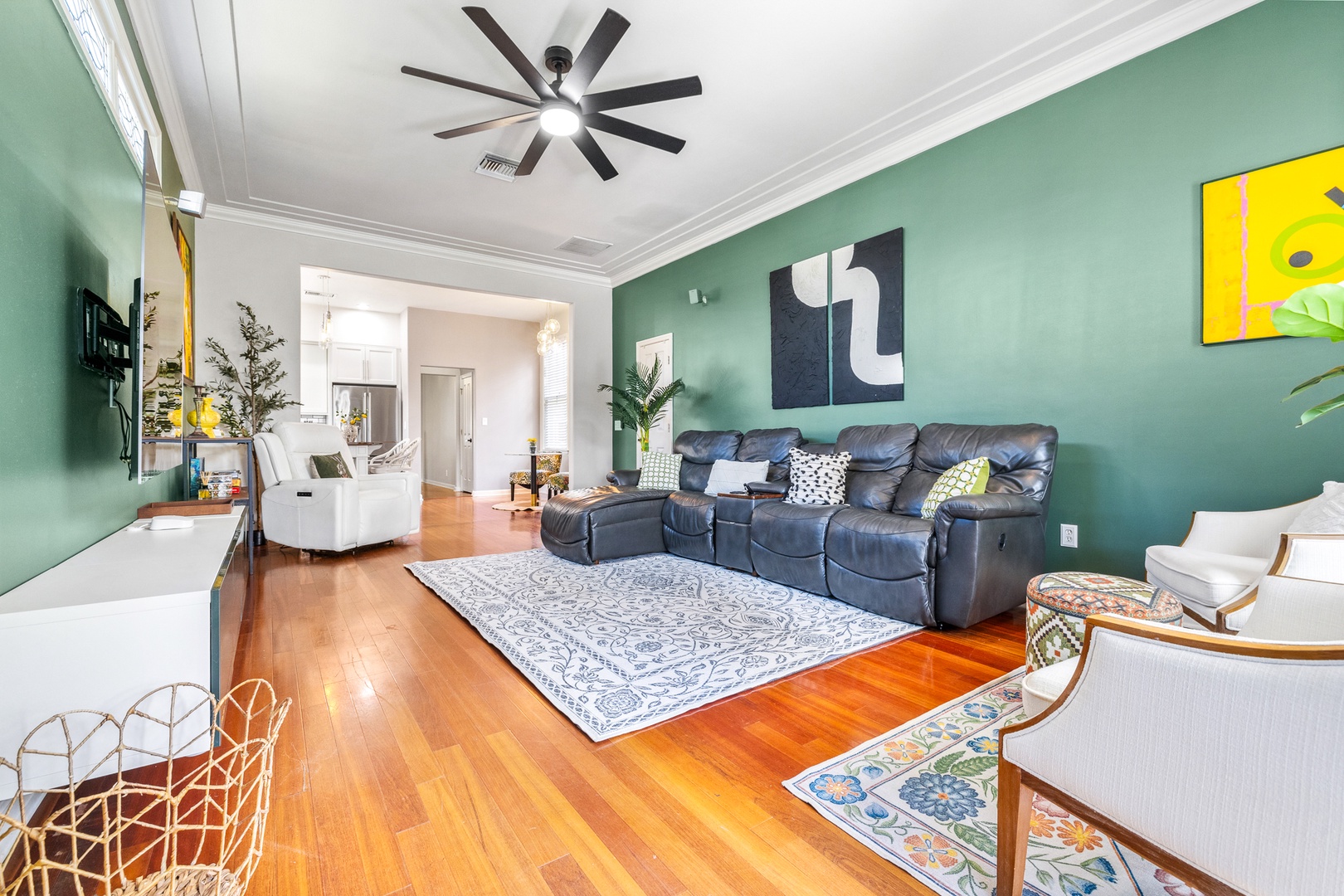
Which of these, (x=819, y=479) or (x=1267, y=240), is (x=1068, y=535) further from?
(x=1267, y=240)

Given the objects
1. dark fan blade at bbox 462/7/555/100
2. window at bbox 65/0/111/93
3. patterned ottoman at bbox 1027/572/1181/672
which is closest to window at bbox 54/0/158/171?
window at bbox 65/0/111/93

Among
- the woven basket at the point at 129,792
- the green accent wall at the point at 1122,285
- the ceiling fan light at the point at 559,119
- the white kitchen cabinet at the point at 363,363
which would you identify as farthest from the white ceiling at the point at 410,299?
the woven basket at the point at 129,792

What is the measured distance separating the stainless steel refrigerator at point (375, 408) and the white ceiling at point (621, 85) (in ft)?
14.2

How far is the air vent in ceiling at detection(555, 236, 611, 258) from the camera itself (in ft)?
19.7

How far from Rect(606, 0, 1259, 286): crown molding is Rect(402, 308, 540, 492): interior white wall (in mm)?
3544

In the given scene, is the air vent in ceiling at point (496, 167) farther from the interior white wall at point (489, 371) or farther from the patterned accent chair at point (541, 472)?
the interior white wall at point (489, 371)

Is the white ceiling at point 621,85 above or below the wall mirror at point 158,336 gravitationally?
above

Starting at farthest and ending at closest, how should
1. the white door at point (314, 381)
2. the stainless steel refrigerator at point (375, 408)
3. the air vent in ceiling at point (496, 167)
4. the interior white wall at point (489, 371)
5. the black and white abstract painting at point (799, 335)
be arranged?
the stainless steel refrigerator at point (375, 408), the interior white wall at point (489, 371), the white door at point (314, 381), the black and white abstract painting at point (799, 335), the air vent in ceiling at point (496, 167)

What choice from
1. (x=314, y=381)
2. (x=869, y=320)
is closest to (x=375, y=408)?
(x=314, y=381)

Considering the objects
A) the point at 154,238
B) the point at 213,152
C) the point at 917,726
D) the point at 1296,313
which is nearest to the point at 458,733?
the point at 917,726

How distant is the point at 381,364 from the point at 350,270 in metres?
3.93

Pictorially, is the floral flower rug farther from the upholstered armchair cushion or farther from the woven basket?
the woven basket

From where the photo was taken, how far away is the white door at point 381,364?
9188 millimetres

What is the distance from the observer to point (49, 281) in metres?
1.70
